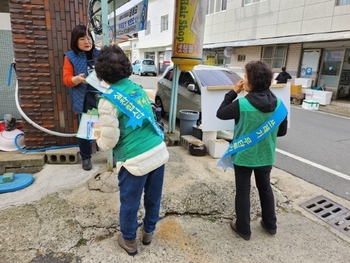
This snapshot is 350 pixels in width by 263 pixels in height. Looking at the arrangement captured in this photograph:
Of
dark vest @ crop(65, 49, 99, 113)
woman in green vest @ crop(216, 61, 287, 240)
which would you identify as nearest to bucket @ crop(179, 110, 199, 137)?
dark vest @ crop(65, 49, 99, 113)

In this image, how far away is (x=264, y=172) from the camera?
2.29 metres

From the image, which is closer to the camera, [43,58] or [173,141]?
[43,58]

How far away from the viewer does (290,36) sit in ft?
41.8

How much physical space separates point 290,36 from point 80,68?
41.0ft

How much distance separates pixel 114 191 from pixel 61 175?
82 centimetres

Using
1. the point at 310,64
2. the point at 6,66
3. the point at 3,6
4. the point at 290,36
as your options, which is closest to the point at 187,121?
the point at 6,66

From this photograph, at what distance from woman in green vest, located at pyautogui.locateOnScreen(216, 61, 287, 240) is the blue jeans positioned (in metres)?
0.75

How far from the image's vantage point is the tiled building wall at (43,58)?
3.24 meters

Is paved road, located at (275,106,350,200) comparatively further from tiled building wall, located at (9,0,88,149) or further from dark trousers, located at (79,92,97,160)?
tiled building wall, located at (9,0,88,149)

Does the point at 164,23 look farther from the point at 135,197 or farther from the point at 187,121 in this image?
the point at 135,197

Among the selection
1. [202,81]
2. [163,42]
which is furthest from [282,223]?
[163,42]

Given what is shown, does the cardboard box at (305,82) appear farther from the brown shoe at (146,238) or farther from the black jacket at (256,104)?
the brown shoe at (146,238)

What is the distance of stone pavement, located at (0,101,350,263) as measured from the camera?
2.14 metres

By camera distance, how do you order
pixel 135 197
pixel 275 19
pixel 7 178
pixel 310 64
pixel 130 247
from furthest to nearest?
pixel 275 19 → pixel 310 64 → pixel 7 178 → pixel 130 247 → pixel 135 197
